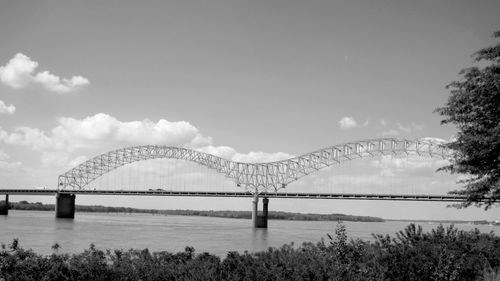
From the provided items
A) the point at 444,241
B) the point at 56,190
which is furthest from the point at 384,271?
the point at 56,190

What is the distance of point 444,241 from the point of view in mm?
15094

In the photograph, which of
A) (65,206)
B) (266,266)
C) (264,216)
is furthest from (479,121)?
(65,206)

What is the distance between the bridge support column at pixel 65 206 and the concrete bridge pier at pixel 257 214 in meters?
49.9

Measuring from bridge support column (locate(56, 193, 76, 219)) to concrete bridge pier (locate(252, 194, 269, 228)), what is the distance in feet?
164

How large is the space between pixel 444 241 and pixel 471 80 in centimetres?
564

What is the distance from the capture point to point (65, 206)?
131375 millimetres

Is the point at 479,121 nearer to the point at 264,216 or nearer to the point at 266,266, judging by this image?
the point at 266,266

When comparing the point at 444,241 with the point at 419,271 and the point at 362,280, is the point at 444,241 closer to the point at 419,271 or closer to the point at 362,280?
the point at 419,271

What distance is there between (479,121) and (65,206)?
12875 centimetres

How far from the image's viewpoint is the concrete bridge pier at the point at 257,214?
98294 mm

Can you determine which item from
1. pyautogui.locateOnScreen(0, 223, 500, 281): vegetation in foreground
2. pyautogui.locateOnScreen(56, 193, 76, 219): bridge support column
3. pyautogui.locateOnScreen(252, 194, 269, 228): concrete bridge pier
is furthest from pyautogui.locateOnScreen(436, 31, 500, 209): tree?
pyautogui.locateOnScreen(56, 193, 76, 219): bridge support column

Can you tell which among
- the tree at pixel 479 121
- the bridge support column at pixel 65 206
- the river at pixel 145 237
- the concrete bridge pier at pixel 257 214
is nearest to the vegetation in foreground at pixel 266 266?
the tree at pixel 479 121

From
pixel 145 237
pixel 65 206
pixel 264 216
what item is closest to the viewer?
pixel 145 237

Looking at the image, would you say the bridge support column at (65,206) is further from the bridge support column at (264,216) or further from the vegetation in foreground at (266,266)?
the vegetation in foreground at (266,266)
